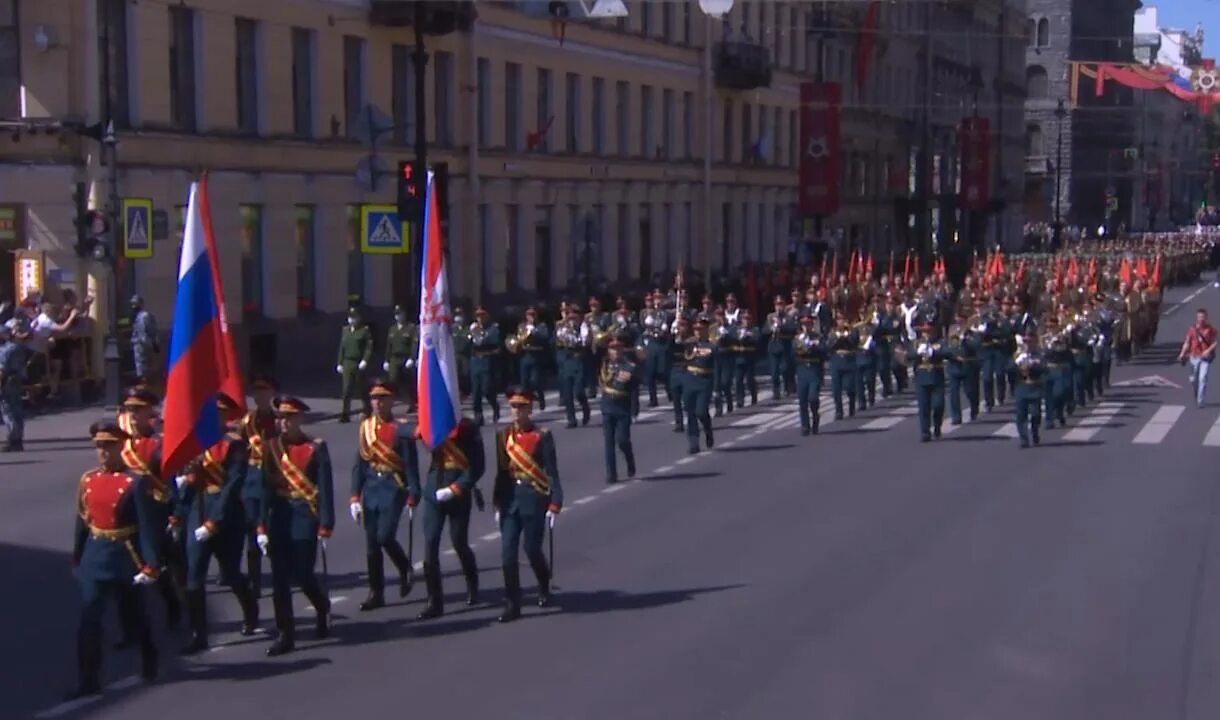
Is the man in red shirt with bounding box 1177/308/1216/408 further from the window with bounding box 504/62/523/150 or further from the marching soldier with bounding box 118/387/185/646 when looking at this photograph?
the marching soldier with bounding box 118/387/185/646

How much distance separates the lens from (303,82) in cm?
3584

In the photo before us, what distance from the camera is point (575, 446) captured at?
25172mm

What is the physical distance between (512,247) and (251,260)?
37.3ft

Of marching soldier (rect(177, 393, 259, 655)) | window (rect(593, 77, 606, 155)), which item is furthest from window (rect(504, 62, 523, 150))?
marching soldier (rect(177, 393, 259, 655))

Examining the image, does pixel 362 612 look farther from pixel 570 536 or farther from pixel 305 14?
pixel 305 14

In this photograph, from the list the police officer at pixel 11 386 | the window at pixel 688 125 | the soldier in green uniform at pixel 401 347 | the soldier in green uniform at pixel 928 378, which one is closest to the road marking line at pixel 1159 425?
the soldier in green uniform at pixel 928 378

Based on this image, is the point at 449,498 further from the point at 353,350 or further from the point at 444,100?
the point at 444,100

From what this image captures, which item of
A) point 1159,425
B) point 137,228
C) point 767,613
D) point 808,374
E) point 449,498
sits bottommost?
point 1159,425

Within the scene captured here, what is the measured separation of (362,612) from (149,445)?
2.17 m

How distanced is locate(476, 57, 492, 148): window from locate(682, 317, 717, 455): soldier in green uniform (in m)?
19.1

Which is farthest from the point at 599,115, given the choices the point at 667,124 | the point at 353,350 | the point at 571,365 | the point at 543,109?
the point at 353,350

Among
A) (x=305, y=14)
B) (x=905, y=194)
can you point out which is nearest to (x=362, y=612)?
(x=305, y=14)

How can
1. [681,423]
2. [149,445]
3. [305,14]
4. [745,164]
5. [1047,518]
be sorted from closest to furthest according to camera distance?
[149,445], [1047,518], [681,423], [305,14], [745,164]

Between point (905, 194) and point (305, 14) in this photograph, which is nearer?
point (305, 14)
